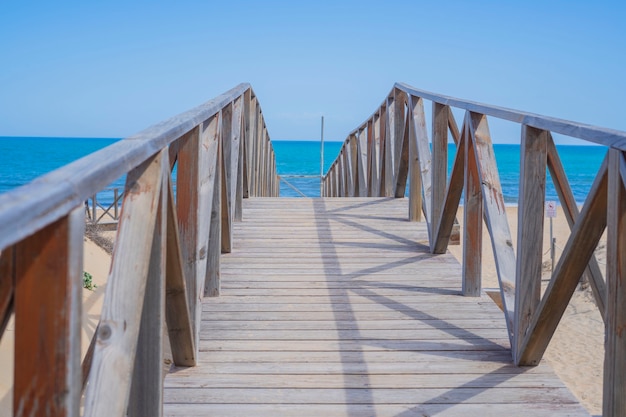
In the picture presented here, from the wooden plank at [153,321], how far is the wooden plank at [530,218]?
5.13 feet

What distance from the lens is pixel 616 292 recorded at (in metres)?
1.82

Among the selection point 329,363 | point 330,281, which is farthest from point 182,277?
point 330,281

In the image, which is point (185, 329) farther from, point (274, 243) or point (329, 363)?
point (274, 243)

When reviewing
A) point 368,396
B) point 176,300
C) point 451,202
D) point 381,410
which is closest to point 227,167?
point 451,202

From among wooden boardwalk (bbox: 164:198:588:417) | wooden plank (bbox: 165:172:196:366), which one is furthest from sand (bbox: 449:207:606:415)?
wooden plank (bbox: 165:172:196:366)

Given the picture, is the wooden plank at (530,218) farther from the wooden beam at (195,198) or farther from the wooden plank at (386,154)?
the wooden plank at (386,154)

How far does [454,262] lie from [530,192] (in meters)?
1.79

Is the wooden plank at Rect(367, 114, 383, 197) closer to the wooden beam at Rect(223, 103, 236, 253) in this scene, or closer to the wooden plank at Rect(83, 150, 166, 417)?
the wooden beam at Rect(223, 103, 236, 253)

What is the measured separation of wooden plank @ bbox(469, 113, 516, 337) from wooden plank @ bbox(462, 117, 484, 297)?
103 millimetres

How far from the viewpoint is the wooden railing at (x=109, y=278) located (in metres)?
0.95

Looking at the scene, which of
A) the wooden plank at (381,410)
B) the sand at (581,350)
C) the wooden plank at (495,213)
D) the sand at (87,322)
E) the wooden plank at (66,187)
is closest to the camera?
the wooden plank at (66,187)

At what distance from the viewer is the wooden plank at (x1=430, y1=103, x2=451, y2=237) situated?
14.9 ft

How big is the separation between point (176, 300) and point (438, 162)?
2645mm

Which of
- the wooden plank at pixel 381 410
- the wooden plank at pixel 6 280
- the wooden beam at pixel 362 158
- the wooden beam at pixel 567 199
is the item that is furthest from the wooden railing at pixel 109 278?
the wooden beam at pixel 362 158
